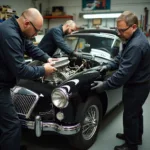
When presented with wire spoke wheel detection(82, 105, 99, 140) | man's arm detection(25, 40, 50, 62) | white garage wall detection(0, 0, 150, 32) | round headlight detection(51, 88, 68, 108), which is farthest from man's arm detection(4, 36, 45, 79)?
white garage wall detection(0, 0, 150, 32)

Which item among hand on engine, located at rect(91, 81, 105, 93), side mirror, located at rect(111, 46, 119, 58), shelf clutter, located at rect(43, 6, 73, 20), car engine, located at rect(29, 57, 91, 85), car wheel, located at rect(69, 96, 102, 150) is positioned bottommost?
car wheel, located at rect(69, 96, 102, 150)

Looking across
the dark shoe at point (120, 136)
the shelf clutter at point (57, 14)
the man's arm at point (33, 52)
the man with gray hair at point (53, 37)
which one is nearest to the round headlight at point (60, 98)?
the man's arm at point (33, 52)

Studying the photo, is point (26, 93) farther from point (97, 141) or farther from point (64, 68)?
point (97, 141)

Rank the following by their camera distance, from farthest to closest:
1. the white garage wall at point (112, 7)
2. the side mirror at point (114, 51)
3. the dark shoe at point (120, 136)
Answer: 1. the white garage wall at point (112, 7)
2. the side mirror at point (114, 51)
3. the dark shoe at point (120, 136)

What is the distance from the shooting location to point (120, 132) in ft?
10.3

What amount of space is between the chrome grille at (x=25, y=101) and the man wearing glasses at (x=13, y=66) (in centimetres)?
20

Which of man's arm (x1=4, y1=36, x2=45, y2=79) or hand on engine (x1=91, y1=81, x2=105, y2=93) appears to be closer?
man's arm (x1=4, y1=36, x2=45, y2=79)

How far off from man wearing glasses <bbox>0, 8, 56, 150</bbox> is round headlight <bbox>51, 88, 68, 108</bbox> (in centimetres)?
24

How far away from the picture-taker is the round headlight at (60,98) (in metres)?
2.13

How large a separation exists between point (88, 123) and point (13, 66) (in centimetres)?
124

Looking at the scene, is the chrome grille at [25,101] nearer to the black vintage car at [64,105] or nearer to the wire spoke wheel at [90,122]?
the black vintage car at [64,105]

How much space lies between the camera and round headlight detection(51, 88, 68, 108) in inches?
84.0

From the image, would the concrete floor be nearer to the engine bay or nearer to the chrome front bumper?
the chrome front bumper

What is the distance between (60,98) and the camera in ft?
7.10
